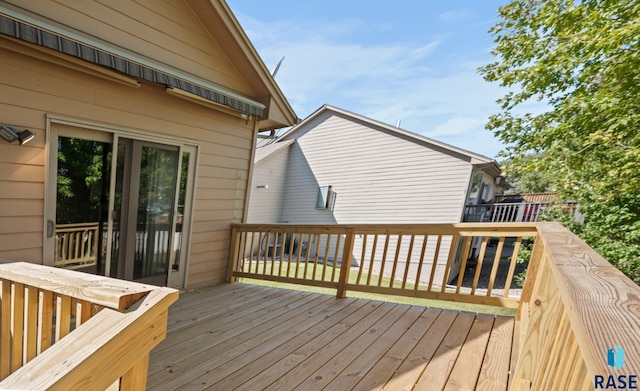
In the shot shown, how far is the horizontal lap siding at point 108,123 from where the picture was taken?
2350 mm

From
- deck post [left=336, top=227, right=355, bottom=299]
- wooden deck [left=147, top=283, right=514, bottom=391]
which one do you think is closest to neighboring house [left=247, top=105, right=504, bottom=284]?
deck post [left=336, top=227, right=355, bottom=299]

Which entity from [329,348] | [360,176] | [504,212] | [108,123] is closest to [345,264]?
[329,348]

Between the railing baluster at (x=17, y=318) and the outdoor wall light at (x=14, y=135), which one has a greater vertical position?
the outdoor wall light at (x=14, y=135)

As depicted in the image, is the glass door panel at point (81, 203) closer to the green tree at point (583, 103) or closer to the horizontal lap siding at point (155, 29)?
the horizontal lap siding at point (155, 29)

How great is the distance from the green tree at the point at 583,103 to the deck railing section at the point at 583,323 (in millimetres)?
3827

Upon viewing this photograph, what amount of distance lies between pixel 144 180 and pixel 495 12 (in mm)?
7059

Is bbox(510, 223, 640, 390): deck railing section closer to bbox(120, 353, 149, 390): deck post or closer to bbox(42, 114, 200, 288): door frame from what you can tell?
bbox(120, 353, 149, 390): deck post

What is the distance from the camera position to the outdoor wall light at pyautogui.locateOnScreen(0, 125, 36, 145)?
2.26 m

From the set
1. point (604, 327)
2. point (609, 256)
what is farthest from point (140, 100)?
point (609, 256)

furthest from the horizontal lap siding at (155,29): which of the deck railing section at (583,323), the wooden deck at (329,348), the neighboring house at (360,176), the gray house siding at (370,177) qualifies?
the gray house siding at (370,177)

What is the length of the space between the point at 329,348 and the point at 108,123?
3.09 m

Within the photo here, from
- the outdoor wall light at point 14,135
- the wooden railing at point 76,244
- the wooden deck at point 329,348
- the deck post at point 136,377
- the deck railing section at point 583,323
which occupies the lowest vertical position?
the wooden deck at point 329,348

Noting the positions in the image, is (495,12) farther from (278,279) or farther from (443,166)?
(278,279)

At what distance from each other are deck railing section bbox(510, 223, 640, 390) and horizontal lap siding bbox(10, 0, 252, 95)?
3934mm
